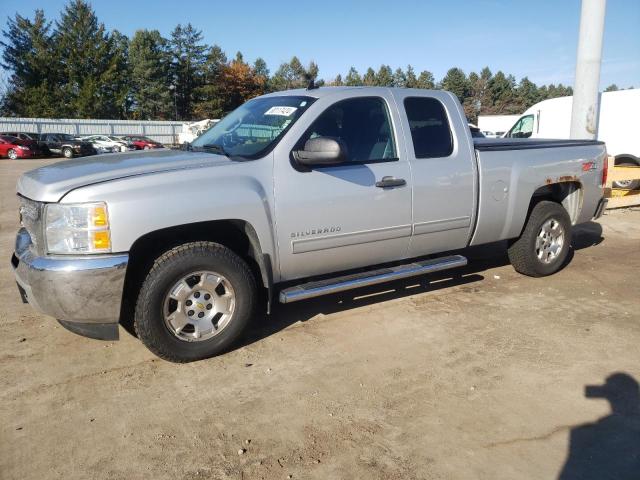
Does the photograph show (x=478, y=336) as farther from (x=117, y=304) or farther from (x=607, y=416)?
(x=117, y=304)

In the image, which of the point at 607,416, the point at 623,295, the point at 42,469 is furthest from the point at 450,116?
the point at 42,469

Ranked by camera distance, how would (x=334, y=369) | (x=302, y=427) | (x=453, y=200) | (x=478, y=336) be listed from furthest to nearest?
1. (x=453, y=200)
2. (x=478, y=336)
3. (x=334, y=369)
4. (x=302, y=427)

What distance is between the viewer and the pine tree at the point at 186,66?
2926 inches

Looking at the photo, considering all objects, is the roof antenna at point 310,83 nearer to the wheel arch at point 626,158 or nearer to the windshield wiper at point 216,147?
the windshield wiper at point 216,147

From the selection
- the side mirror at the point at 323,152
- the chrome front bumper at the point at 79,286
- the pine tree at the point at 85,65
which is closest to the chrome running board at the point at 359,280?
the side mirror at the point at 323,152

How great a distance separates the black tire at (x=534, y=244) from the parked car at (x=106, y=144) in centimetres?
3380

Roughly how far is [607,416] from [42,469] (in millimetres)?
3198

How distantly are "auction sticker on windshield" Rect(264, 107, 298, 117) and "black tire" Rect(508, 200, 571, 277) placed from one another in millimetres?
3009

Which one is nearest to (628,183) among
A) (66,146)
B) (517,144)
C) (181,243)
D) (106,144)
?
(517,144)

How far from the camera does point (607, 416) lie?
3.18m

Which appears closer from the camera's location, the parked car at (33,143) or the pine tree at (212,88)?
the parked car at (33,143)

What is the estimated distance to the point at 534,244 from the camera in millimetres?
5789

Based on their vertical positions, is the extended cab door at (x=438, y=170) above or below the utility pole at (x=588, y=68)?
below

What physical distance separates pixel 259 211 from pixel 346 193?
766 millimetres
